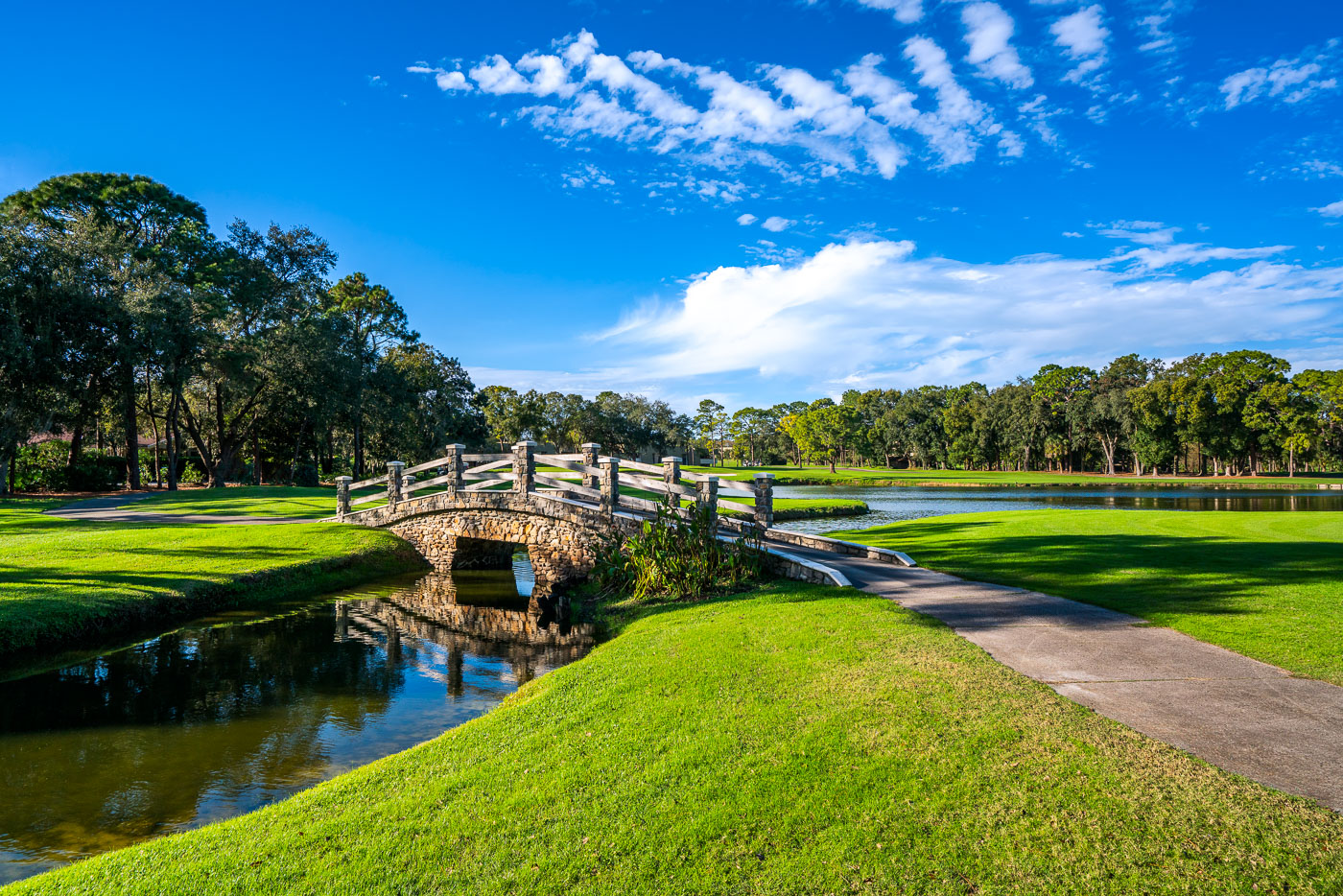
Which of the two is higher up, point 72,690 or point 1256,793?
point 1256,793

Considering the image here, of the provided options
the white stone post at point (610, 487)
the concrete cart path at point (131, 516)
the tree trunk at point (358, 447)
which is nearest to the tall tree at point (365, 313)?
the tree trunk at point (358, 447)

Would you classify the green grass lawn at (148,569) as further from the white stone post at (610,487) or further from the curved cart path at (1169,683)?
the curved cart path at (1169,683)

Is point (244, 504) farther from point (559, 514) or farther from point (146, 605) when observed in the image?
point (559, 514)

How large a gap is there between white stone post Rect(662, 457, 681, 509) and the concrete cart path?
1331 cm

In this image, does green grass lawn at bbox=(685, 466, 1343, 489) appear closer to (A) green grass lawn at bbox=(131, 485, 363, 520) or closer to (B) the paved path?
(A) green grass lawn at bbox=(131, 485, 363, 520)

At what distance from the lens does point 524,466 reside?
1538cm

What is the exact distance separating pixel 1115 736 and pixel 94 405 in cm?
3616

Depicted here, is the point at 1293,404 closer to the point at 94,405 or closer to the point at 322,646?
the point at 322,646

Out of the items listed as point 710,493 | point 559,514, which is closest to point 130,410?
point 559,514

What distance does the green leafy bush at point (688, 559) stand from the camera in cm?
1105

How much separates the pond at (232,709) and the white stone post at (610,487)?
259 cm

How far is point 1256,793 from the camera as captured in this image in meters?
3.47

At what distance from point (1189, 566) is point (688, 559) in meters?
7.91

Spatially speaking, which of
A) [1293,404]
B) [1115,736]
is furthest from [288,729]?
[1293,404]
